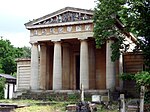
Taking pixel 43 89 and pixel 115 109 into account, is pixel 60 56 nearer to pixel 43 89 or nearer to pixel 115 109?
pixel 43 89

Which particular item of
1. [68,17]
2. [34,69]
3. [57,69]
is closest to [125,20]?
[68,17]

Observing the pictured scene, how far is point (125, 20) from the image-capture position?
2564 cm

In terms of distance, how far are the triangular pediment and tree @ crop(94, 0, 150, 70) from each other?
14.4ft

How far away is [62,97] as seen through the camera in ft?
101

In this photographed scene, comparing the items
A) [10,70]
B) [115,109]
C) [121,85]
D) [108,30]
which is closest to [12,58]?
[10,70]

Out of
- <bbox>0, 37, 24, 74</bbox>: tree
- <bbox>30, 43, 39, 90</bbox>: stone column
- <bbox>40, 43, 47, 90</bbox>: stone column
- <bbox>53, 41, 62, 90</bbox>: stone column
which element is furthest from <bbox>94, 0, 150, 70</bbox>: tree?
<bbox>0, 37, 24, 74</bbox>: tree

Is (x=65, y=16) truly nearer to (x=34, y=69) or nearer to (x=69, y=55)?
(x=69, y=55)

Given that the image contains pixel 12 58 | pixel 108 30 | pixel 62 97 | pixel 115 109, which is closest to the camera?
pixel 115 109

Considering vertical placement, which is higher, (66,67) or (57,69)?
(66,67)

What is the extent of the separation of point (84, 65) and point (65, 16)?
17.7ft

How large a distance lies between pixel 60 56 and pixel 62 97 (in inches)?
189

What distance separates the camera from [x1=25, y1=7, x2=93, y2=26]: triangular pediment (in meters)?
32.3

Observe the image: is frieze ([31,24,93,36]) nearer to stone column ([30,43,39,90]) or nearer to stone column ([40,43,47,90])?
stone column ([30,43,39,90])

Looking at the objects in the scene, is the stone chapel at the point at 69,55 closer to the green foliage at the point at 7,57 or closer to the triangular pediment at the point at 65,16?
the triangular pediment at the point at 65,16
